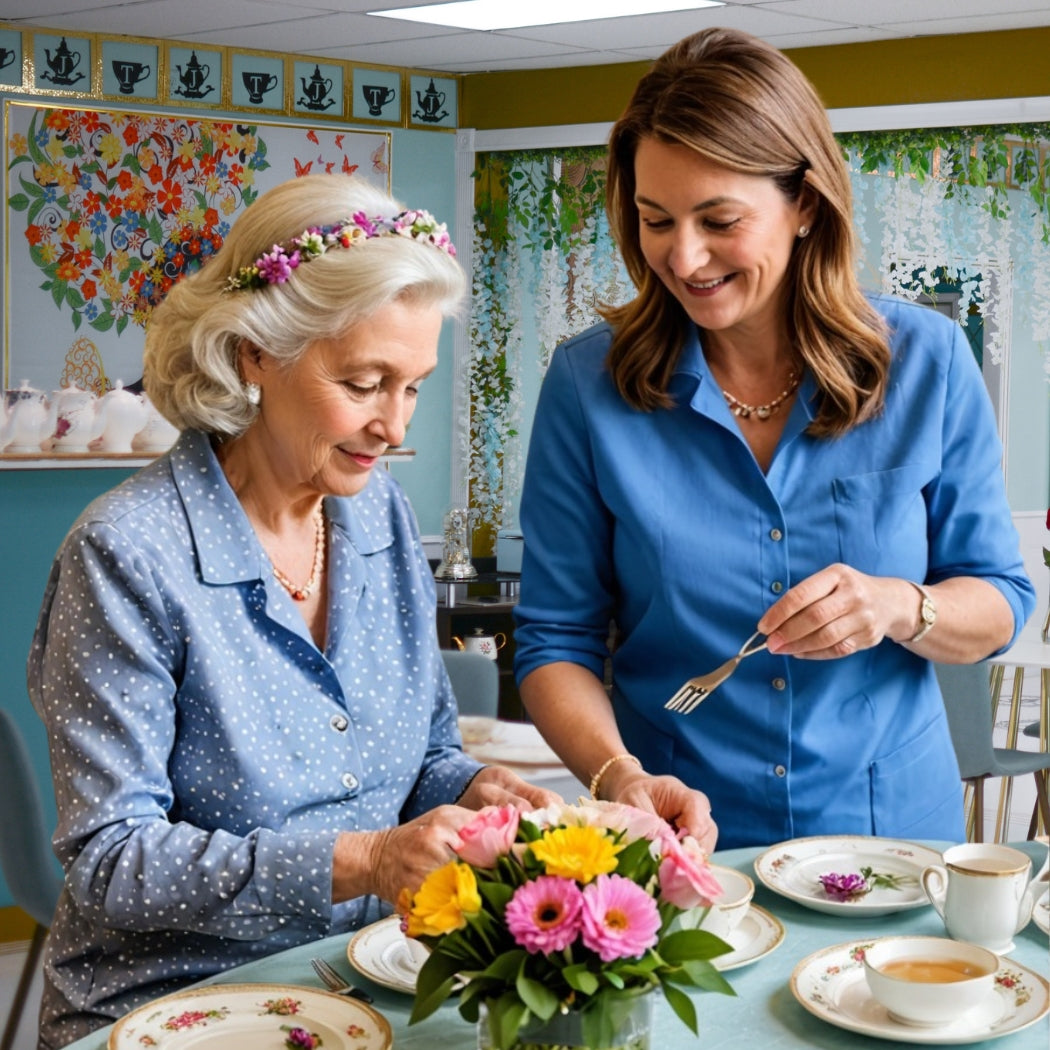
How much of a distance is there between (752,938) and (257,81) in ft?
14.7

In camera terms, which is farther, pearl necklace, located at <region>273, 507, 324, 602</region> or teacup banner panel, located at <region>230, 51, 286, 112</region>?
teacup banner panel, located at <region>230, 51, 286, 112</region>

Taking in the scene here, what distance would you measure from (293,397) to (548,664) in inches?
21.3

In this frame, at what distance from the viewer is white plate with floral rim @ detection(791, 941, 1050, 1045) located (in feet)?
4.59

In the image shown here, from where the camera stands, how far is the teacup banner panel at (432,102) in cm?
591

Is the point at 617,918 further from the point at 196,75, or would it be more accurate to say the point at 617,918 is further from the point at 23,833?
the point at 196,75

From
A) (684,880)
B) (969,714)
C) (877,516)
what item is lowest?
(969,714)

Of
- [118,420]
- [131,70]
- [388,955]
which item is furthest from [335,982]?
[131,70]

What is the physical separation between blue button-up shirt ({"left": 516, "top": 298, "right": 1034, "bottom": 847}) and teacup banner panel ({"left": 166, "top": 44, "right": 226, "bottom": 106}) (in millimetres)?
3682

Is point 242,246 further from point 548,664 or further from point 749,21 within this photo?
point 749,21

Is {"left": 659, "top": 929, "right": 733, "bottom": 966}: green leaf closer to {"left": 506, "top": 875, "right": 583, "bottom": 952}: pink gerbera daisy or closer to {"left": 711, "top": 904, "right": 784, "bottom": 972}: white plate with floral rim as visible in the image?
{"left": 506, "top": 875, "right": 583, "bottom": 952}: pink gerbera daisy

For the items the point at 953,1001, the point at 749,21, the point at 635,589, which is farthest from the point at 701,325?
the point at 749,21

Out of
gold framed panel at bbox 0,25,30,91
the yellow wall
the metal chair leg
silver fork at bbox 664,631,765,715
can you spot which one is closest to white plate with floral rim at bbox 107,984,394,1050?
silver fork at bbox 664,631,765,715

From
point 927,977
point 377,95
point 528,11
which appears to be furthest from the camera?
point 377,95

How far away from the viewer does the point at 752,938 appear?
164cm
